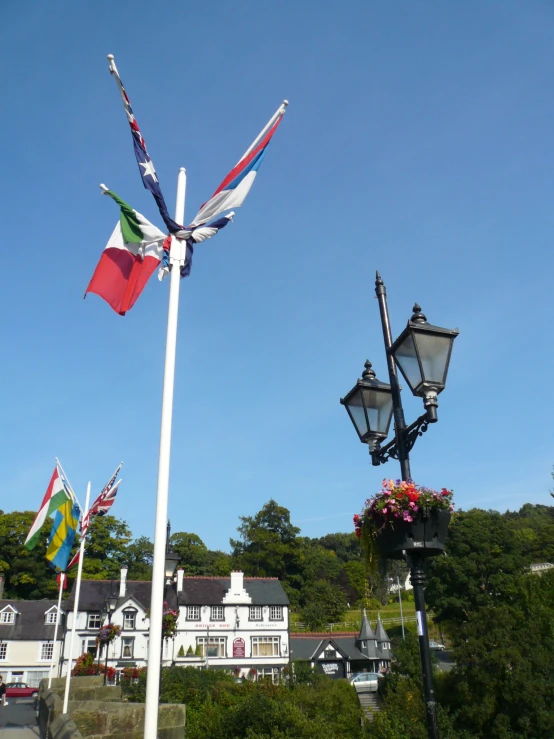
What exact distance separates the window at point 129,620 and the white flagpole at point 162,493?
50.6 m

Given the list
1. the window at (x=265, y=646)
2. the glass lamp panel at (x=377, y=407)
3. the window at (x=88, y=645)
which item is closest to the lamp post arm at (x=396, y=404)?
the glass lamp panel at (x=377, y=407)

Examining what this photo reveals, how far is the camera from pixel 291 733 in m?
9.85

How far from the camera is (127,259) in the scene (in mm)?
7496

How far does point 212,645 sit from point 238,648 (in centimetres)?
243

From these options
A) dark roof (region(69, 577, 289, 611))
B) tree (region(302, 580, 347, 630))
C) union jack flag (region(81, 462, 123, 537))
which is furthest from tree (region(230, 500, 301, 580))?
union jack flag (region(81, 462, 123, 537))

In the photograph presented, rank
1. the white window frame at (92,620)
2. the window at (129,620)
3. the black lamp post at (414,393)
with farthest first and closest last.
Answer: the white window frame at (92,620) < the window at (129,620) < the black lamp post at (414,393)

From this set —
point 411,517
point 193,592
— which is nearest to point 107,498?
point 411,517

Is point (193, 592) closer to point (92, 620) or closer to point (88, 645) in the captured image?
point (92, 620)

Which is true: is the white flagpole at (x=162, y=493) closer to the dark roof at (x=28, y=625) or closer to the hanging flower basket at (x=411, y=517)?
the hanging flower basket at (x=411, y=517)

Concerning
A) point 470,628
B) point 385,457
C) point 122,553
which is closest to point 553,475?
point 470,628

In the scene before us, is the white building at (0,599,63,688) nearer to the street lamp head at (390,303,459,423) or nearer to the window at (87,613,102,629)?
the window at (87,613,102,629)

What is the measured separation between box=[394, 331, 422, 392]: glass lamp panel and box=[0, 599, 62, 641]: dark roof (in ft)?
178

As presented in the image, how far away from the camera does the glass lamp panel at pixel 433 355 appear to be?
6641mm

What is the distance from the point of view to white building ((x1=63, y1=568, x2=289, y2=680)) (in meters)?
50.0
